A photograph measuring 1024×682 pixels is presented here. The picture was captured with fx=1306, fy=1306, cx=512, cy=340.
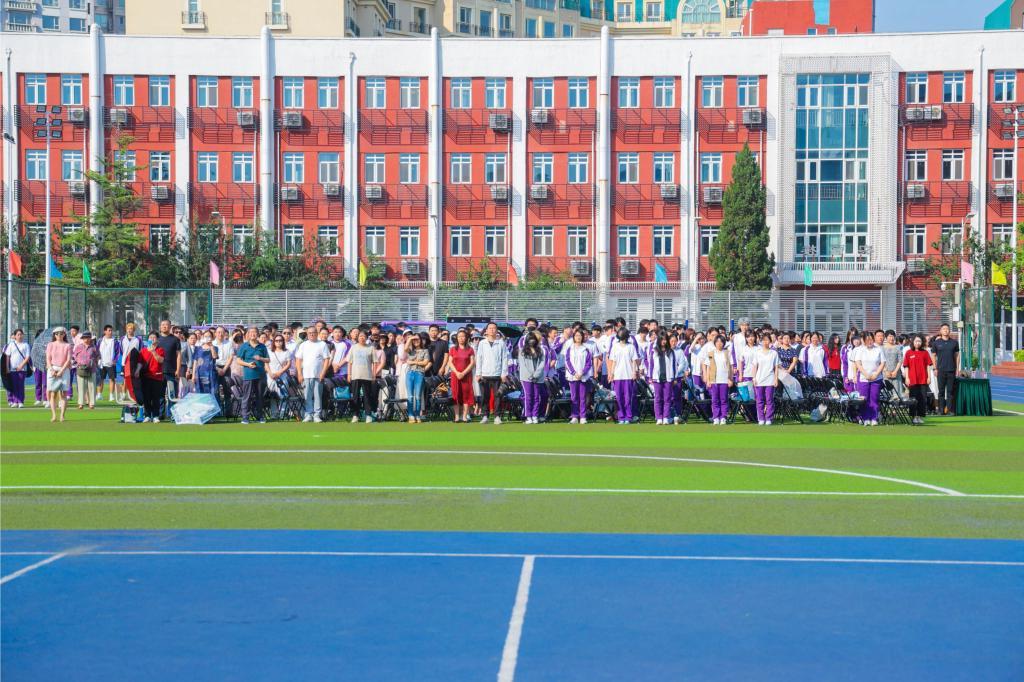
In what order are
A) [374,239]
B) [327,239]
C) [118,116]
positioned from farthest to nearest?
[374,239] → [327,239] → [118,116]

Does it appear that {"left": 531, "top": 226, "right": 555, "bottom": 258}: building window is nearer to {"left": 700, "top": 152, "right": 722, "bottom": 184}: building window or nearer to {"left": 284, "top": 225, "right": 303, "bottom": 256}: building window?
{"left": 700, "top": 152, "right": 722, "bottom": 184}: building window

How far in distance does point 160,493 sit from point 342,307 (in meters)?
29.3

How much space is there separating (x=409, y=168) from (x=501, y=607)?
63.1 meters

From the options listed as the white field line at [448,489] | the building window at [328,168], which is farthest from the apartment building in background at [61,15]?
the white field line at [448,489]

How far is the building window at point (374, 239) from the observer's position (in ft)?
231

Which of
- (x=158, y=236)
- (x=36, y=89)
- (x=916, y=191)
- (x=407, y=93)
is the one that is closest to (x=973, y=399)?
(x=916, y=191)

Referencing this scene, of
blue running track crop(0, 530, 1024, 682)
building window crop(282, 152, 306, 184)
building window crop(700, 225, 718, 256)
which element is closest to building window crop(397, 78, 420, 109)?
building window crop(282, 152, 306, 184)

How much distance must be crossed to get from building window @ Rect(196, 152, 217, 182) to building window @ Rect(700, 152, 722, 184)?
25993 mm

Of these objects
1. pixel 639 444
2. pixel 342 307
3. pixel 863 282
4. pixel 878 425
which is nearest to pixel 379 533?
pixel 639 444

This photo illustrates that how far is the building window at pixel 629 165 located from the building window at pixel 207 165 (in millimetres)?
21653

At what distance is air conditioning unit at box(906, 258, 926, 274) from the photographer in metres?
68.2

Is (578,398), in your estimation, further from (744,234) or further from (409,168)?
(409,168)

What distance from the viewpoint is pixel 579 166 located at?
230 ft

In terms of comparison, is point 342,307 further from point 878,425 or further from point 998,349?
point 998,349
